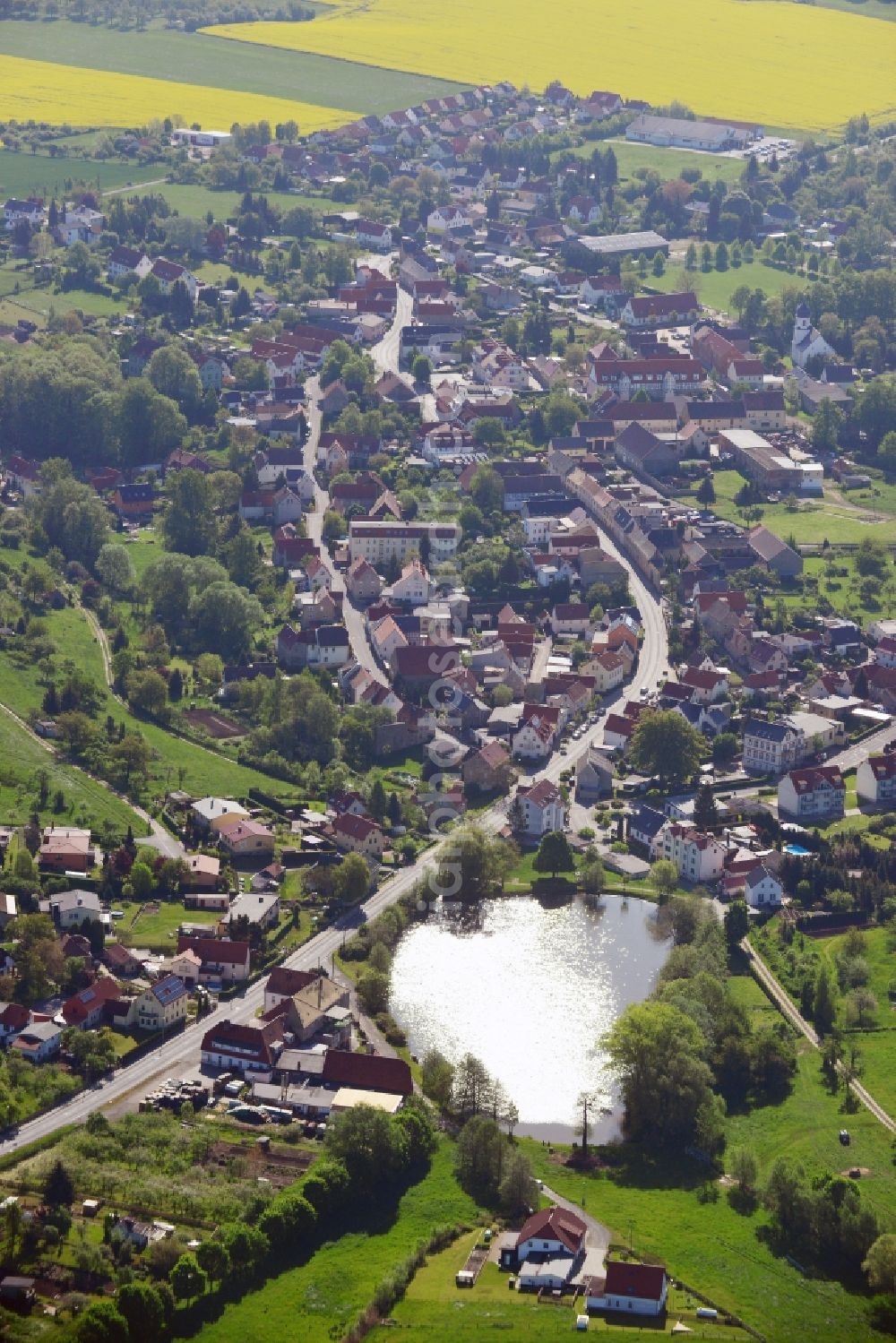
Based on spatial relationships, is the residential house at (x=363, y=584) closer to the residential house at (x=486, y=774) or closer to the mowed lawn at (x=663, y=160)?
the residential house at (x=486, y=774)

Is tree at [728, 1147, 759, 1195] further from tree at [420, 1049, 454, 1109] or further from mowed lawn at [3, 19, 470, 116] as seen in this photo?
mowed lawn at [3, 19, 470, 116]

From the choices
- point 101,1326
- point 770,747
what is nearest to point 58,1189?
point 101,1326

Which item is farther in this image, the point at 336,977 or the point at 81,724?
the point at 81,724

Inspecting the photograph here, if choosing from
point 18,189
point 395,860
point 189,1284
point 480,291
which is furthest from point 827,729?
point 18,189

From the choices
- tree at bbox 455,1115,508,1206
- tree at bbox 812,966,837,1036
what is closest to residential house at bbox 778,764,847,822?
tree at bbox 812,966,837,1036

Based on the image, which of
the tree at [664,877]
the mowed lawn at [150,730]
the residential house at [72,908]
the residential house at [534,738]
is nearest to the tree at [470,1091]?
the residential house at [72,908]

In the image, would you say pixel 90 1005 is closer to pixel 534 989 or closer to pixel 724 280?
pixel 534 989

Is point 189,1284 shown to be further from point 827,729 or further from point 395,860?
point 827,729
